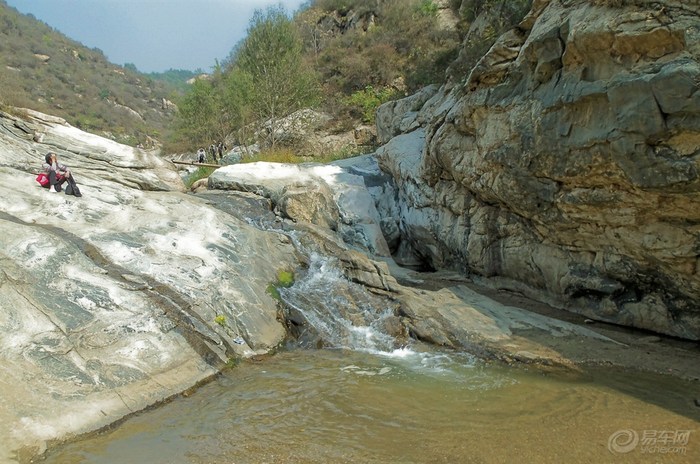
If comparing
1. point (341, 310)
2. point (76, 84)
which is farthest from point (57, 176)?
point (76, 84)

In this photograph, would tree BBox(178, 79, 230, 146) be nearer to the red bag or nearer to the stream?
the red bag

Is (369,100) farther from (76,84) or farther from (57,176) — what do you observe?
(76,84)

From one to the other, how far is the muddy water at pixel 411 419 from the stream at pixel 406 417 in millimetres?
15

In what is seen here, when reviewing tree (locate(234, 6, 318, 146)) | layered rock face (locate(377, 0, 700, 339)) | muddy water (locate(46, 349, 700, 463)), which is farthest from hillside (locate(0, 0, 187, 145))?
muddy water (locate(46, 349, 700, 463))

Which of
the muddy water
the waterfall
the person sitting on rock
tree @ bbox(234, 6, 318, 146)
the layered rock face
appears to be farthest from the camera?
tree @ bbox(234, 6, 318, 146)

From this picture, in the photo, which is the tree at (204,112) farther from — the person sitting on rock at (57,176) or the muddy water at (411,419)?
the muddy water at (411,419)

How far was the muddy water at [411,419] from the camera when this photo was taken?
437 centimetres

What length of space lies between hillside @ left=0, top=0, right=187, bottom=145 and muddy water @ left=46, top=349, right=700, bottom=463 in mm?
50620

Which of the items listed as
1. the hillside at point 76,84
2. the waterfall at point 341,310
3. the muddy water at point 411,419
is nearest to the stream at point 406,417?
the muddy water at point 411,419

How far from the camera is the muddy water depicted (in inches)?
172

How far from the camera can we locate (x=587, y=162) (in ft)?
24.4

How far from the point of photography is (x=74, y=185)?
933 cm

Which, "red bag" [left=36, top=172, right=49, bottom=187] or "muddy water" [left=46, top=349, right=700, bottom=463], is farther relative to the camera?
"red bag" [left=36, top=172, right=49, bottom=187]

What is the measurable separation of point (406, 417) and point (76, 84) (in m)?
71.4
